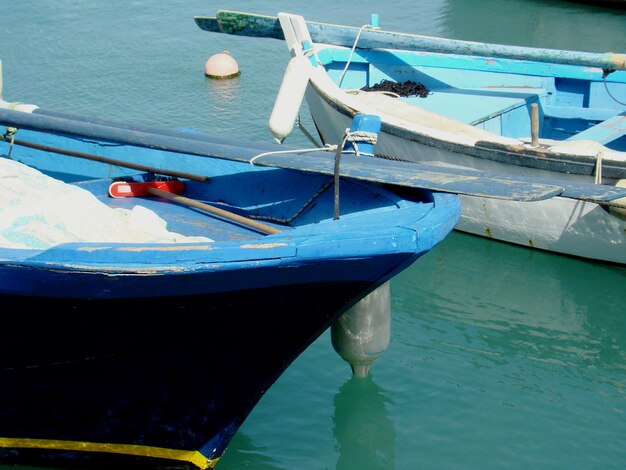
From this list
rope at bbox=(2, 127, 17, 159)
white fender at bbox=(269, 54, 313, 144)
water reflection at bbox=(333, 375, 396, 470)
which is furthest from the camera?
white fender at bbox=(269, 54, 313, 144)

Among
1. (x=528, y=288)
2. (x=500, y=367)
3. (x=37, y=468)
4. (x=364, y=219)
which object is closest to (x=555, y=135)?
(x=528, y=288)

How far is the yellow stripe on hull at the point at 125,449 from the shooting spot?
459 centimetres

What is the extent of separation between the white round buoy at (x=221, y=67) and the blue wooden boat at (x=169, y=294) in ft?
21.9

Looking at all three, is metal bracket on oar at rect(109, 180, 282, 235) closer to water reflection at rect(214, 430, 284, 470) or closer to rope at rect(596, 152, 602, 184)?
water reflection at rect(214, 430, 284, 470)

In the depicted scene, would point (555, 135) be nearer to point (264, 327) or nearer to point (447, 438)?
point (447, 438)

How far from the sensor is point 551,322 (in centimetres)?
635

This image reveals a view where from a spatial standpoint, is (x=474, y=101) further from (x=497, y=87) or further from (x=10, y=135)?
(x=10, y=135)

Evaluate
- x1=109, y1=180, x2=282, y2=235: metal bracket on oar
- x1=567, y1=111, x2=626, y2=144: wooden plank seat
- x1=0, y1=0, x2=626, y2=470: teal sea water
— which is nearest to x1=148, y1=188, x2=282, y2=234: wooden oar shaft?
x1=109, y1=180, x2=282, y2=235: metal bracket on oar

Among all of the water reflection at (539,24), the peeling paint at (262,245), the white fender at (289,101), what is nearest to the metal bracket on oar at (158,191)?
the white fender at (289,101)

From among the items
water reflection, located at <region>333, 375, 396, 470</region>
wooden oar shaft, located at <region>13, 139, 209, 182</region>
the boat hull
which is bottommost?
water reflection, located at <region>333, 375, 396, 470</region>

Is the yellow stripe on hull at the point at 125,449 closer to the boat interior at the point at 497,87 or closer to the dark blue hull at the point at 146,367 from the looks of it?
the dark blue hull at the point at 146,367

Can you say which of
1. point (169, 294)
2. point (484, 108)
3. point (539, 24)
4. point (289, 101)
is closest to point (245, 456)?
point (169, 294)

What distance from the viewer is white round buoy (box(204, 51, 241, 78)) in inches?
469

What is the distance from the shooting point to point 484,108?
8492mm
